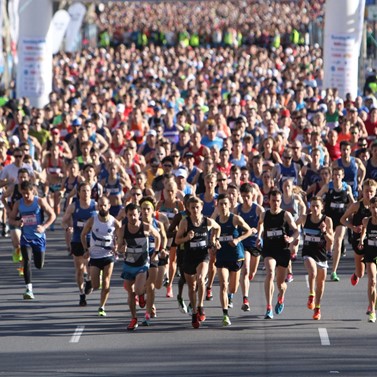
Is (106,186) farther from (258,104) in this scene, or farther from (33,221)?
(258,104)

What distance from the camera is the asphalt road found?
1505 centimetres

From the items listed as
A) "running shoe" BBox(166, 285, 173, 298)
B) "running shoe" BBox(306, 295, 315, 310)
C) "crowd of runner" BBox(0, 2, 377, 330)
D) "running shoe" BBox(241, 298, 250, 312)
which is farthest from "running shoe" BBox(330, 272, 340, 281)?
"running shoe" BBox(241, 298, 250, 312)

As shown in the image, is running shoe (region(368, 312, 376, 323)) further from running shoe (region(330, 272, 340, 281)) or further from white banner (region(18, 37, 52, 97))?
white banner (region(18, 37, 52, 97))

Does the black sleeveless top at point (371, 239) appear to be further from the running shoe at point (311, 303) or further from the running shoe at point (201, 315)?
the running shoe at point (201, 315)

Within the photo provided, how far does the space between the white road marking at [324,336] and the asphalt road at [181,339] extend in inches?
0.4

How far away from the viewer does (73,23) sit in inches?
2067

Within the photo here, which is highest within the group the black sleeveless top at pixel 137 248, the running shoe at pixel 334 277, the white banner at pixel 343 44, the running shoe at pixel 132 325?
the white banner at pixel 343 44

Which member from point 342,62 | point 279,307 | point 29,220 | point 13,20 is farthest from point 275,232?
point 13,20

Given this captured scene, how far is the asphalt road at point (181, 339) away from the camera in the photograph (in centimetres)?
1505

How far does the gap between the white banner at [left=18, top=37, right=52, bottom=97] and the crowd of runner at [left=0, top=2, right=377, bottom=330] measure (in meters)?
1.22

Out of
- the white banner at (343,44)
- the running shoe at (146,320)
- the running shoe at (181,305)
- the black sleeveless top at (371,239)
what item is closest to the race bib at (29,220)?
the running shoe at (181,305)

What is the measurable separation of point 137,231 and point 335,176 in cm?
443

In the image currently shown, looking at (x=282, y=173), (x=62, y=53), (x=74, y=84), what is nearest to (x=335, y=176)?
(x=282, y=173)

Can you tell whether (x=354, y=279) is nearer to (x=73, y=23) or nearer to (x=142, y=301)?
(x=142, y=301)
